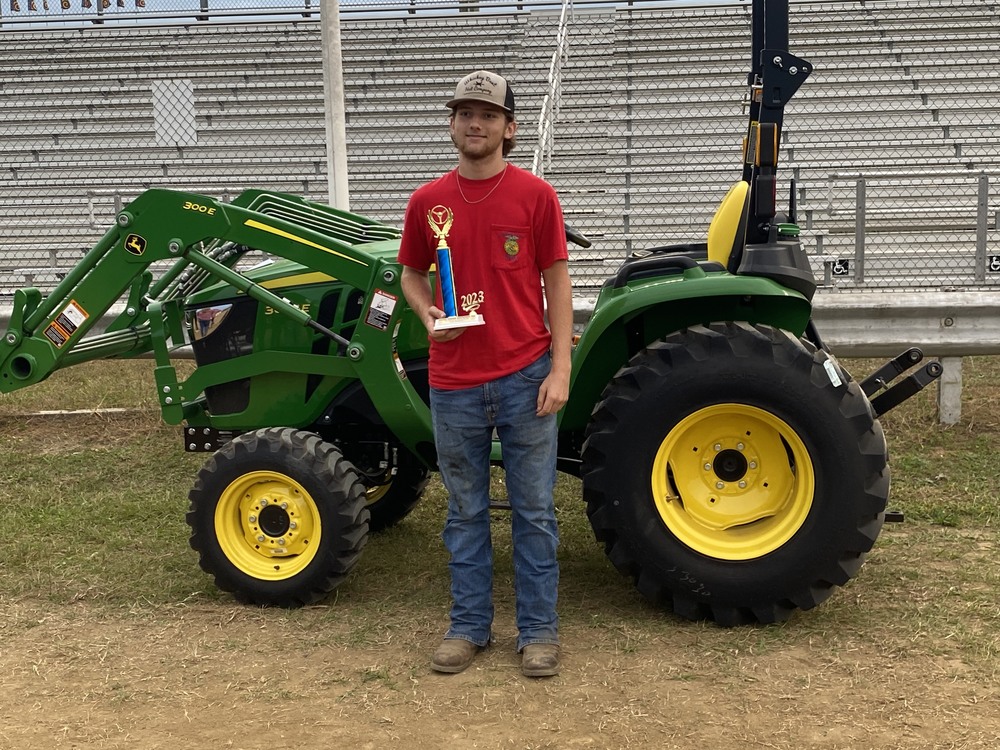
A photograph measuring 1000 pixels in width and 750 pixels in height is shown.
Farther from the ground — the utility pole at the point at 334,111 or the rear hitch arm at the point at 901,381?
the utility pole at the point at 334,111

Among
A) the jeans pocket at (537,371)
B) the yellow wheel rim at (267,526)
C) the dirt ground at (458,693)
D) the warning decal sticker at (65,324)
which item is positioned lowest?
the dirt ground at (458,693)

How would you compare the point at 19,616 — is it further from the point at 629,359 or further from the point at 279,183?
the point at 279,183

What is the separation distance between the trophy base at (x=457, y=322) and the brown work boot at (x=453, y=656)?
3.45 feet

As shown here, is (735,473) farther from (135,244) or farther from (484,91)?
(135,244)

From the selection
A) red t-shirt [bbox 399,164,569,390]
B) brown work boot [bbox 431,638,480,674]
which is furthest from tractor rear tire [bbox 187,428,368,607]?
red t-shirt [bbox 399,164,569,390]

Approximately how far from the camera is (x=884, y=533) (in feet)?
16.0

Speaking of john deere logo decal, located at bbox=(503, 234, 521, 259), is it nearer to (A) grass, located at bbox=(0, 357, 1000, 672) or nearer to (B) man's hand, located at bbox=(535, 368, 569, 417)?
(B) man's hand, located at bbox=(535, 368, 569, 417)

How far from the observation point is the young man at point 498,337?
133 inches

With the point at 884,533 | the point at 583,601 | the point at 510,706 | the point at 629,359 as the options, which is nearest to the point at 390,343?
the point at 629,359

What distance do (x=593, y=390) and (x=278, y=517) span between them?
49.2 inches

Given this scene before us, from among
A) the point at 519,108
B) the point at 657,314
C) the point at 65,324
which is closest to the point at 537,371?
the point at 657,314

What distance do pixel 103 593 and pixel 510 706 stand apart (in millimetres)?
1870

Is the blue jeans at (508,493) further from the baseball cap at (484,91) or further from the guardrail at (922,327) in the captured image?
the guardrail at (922,327)

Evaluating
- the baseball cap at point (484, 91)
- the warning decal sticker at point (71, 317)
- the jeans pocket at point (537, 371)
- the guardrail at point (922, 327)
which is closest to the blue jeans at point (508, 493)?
the jeans pocket at point (537, 371)
